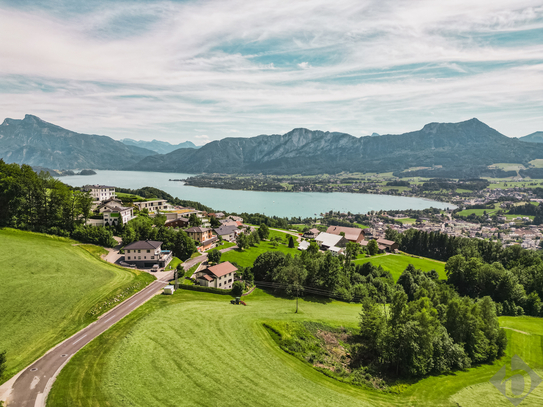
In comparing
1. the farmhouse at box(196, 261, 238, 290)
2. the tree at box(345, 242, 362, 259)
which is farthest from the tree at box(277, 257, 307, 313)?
the tree at box(345, 242, 362, 259)

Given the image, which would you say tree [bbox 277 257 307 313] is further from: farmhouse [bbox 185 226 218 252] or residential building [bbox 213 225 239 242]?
residential building [bbox 213 225 239 242]

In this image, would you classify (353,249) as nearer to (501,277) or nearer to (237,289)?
(501,277)

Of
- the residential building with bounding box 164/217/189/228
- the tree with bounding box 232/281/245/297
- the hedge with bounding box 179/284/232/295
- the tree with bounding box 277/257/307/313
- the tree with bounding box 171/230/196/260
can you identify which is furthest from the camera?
the residential building with bounding box 164/217/189/228

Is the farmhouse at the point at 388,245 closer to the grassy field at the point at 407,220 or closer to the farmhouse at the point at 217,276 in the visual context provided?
the farmhouse at the point at 217,276

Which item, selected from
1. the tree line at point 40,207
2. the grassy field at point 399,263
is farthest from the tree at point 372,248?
the tree line at point 40,207

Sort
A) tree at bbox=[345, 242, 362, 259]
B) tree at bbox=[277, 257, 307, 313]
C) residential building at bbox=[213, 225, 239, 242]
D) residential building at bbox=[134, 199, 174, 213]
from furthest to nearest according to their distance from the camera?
residential building at bbox=[134, 199, 174, 213]
tree at bbox=[345, 242, 362, 259]
residential building at bbox=[213, 225, 239, 242]
tree at bbox=[277, 257, 307, 313]

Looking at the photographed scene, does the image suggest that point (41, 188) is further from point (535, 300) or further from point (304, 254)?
point (535, 300)

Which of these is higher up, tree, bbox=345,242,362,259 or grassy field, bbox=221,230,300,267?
grassy field, bbox=221,230,300,267

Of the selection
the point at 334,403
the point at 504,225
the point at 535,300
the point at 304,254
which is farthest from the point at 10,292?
the point at 504,225
